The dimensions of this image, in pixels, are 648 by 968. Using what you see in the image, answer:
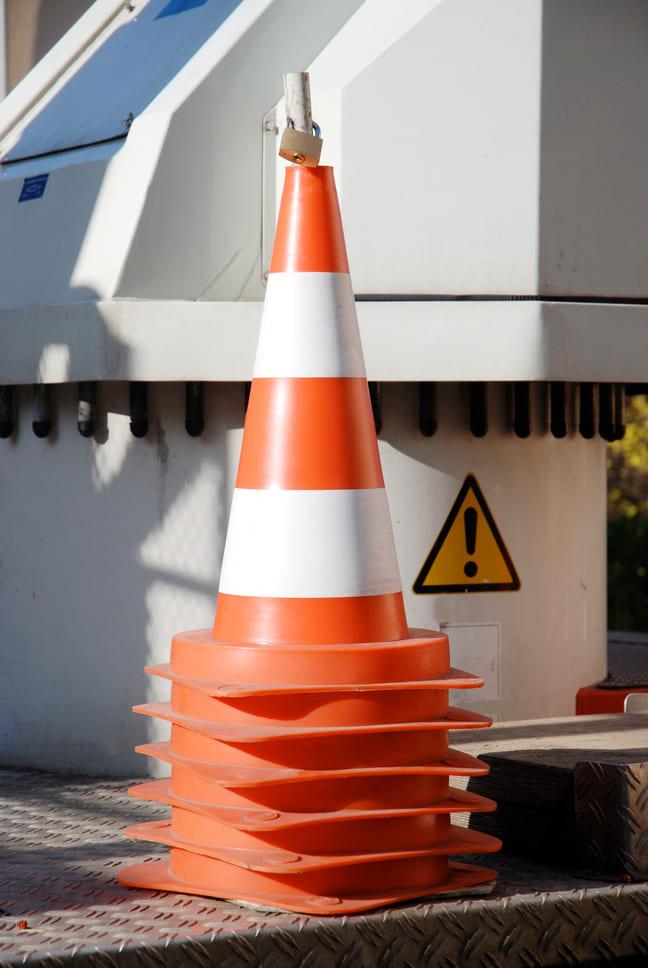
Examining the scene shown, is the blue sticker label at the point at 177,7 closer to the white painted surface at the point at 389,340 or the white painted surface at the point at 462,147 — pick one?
the white painted surface at the point at 462,147

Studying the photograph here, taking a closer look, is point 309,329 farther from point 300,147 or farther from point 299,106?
point 299,106

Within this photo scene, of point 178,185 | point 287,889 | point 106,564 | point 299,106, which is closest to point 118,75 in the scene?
Answer: point 178,185

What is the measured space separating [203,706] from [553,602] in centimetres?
245

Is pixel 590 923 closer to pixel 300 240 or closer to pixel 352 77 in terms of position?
pixel 300 240

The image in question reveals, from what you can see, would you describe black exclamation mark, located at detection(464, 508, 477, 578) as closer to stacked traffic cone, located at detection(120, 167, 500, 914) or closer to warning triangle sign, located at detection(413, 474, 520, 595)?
warning triangle sign, located at detection(413, 474, 520, 595)

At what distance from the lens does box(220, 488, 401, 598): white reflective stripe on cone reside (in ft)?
11.5

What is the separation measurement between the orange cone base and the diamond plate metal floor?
0.03 metres

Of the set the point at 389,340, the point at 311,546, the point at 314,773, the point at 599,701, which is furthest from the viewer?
the point at 599,701

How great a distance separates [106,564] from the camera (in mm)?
5445

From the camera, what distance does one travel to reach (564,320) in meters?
5.20

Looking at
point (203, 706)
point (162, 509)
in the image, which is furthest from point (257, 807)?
point (162, 509)

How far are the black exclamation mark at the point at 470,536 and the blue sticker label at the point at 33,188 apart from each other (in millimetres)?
2076

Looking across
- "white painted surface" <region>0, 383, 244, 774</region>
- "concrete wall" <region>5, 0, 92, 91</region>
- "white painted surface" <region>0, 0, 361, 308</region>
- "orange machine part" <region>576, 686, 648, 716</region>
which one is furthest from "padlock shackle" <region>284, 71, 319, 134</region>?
"concrete wall" <region>5, 0, 92, 91</region>

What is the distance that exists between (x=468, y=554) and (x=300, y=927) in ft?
7.79
